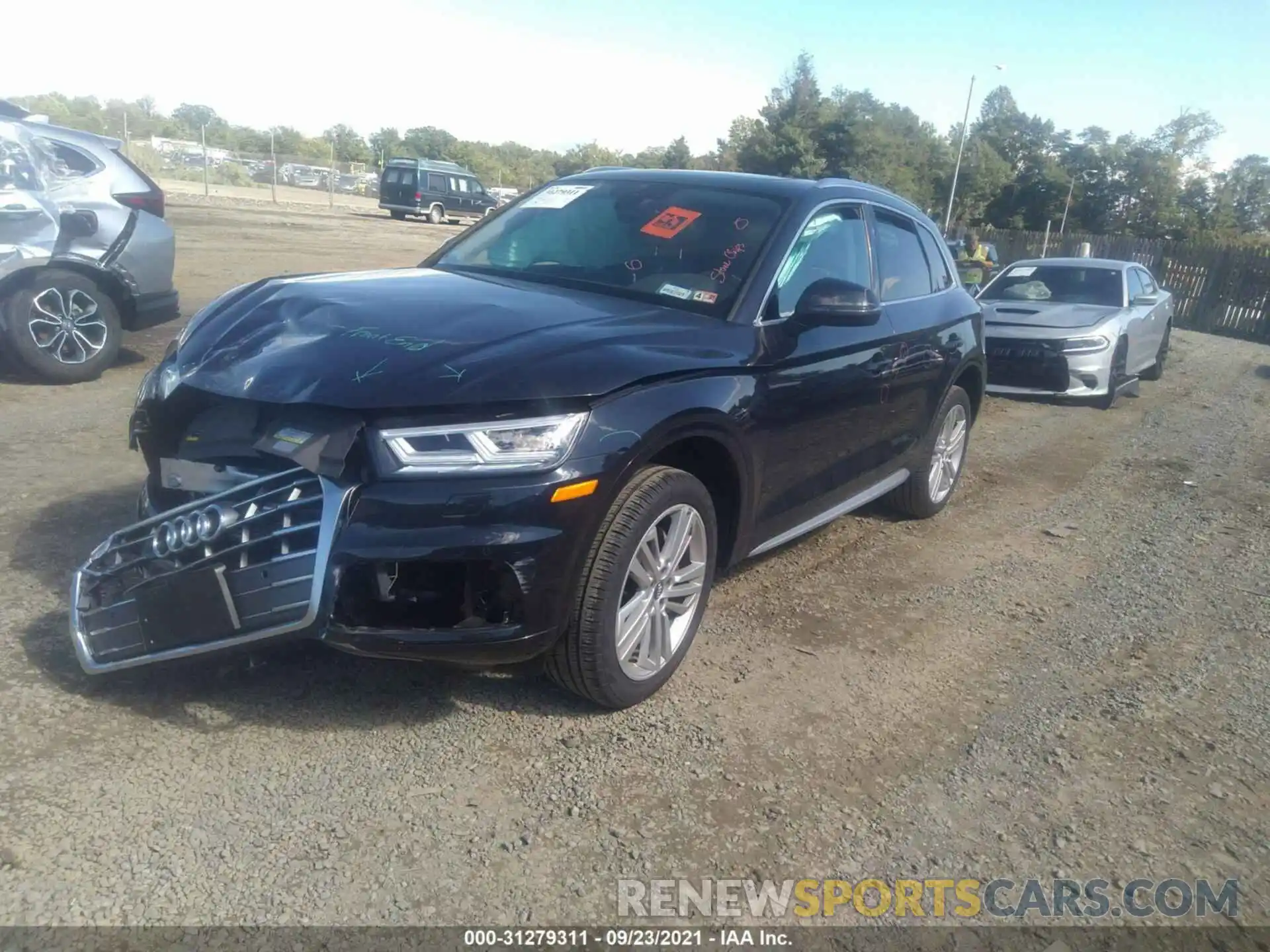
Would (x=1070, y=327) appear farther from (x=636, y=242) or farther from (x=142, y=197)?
(x=142, y=197)

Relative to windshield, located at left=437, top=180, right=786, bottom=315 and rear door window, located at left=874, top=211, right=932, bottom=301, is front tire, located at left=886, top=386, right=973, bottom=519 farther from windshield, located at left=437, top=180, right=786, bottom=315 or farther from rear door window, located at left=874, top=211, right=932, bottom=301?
windshield, located at left=437, top=180, right=786, bottom=315

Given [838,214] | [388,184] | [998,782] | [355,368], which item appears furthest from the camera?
[388,184]

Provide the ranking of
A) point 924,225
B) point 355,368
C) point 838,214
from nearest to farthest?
point 355,368, point 838,214, point 924,225

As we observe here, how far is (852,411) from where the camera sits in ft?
14.4

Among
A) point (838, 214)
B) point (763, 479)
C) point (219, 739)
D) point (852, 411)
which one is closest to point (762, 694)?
point (763, 479)

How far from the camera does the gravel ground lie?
2.51m

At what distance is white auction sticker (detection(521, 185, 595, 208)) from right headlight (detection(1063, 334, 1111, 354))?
7095mm

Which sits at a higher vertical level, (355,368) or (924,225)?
(924,225)

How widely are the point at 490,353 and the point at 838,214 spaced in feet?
7.12

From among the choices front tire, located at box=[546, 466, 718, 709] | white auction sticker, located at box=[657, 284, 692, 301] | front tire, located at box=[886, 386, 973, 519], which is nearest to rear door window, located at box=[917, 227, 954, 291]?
front tire, located at box=[886, 386, 973, 519]

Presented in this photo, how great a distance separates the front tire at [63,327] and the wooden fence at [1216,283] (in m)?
19.8

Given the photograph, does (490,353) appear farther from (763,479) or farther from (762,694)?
(762,694)

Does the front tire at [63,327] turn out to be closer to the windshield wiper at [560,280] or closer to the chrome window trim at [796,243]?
the windshield wiper at [560,280]

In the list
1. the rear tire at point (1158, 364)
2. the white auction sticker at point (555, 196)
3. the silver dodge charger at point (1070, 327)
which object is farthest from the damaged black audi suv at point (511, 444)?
the rear tire at point (1158, 364)
